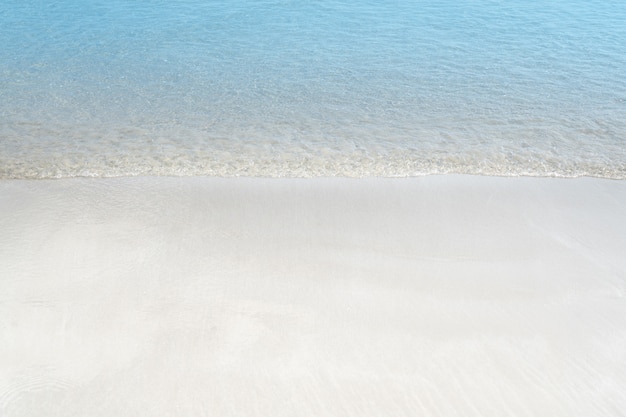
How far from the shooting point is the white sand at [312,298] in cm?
356

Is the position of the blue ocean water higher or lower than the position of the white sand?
higher

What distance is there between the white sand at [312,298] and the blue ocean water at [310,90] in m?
0.72

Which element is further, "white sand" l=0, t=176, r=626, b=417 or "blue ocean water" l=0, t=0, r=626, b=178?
"blue ocean water" l=0, t=0, r=626, b=178

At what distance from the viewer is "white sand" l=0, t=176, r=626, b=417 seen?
3564 millimetres

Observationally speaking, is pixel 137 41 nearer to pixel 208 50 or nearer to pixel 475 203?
pixel 208 50

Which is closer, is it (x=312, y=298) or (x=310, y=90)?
(x=312, y=298)

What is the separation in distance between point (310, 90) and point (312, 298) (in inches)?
183

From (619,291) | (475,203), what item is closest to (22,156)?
(475,203)

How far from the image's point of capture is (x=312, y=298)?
14.1ft

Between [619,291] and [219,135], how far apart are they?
15.2 ft

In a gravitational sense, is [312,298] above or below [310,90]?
below

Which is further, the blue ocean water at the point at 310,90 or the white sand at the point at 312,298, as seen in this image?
the blue ocean water at the point at 310,90

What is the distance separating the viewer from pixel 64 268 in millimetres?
4547

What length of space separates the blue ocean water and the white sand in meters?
0.72
